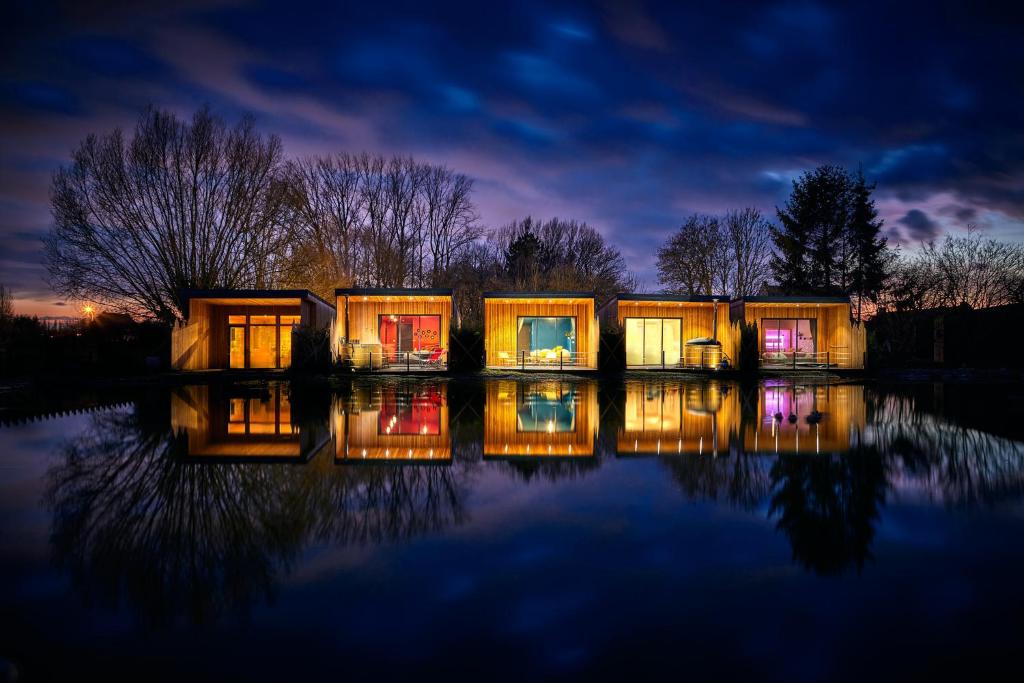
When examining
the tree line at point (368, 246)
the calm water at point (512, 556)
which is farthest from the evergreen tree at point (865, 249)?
the calm water at point (512, 556)

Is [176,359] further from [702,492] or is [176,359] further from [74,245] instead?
[702,492]

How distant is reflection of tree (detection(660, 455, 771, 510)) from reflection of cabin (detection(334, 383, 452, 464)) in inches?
107

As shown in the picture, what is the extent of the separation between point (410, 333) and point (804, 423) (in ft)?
60.3

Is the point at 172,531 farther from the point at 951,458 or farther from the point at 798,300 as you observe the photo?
the point at 798,300

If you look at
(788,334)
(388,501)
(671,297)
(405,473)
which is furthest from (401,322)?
(388,501)

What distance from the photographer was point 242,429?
8992 mm

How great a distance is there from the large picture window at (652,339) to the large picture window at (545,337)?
274 centimetres

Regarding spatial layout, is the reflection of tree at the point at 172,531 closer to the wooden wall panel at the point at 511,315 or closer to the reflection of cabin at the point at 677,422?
the reflection of cabin at the point at 677,422

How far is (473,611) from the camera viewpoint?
9.77 ft

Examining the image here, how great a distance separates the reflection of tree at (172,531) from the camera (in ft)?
10.7

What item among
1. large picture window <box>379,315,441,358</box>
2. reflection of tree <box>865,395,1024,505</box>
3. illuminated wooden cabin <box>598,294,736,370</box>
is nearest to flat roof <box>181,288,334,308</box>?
large picture window <box>379,315,441,358</box>

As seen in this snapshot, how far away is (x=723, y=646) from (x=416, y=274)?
37.8 meters

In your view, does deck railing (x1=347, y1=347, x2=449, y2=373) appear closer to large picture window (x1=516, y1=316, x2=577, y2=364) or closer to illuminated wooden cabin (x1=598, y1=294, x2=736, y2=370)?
large picture window (x1=516, y1=316, x2=577, y2=364)

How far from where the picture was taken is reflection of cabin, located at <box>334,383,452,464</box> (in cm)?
701
